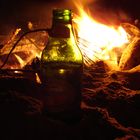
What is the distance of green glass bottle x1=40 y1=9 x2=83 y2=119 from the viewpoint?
1.91 m

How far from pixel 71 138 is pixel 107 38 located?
3.18m

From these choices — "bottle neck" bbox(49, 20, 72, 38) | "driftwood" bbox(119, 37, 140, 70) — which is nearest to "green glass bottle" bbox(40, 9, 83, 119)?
"bottle neck" bbox(49, 20, 72, 38)

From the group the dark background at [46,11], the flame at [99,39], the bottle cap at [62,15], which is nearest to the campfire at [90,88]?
the flame at [99,39]

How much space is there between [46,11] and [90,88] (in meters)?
2.91

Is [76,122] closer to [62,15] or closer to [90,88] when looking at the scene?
[62,15]

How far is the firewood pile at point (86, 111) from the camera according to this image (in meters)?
1.80

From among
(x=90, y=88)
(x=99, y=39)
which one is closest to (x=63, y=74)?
(x=90, y=88)

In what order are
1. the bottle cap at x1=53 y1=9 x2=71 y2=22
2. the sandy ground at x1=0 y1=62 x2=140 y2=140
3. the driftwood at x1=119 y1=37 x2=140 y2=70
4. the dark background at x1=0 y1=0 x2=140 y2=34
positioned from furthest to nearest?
the dark background at x1=0 y1=0 x2=140 y2=34, the driftwood at x1=119 y1=37 x2=140 y2=70, the bottle cap at x1=53 y1=9 x2=71 y2=22, the sandy ground at x1=0 y1=62 x2=140 y2=140

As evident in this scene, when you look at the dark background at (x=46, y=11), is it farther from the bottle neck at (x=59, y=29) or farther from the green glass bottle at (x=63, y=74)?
the bottle neck at (x=59, y=29)

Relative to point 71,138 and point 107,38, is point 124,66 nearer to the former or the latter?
point 107,38

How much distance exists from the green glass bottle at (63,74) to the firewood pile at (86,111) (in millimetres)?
88

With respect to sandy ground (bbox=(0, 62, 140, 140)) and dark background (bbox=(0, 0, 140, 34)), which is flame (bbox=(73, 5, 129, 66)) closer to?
dark background (bbox=(0, 0, 140, 34))

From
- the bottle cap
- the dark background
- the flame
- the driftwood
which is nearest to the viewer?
the bottle cap

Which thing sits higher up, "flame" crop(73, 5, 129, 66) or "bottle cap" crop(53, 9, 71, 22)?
"flame" crop(73, 5, 129, 66)
